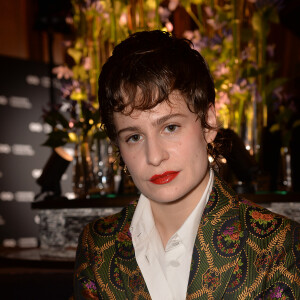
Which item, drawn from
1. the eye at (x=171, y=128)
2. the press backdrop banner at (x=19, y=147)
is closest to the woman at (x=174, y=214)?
the eye at (x=171, y=128)

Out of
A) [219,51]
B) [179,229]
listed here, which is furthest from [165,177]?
[219,51]

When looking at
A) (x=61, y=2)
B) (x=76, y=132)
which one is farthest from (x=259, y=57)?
(x=61, y=2)

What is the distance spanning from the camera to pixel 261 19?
2.34m

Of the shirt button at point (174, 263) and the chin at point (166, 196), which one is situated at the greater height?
the chin at point (166, 196)

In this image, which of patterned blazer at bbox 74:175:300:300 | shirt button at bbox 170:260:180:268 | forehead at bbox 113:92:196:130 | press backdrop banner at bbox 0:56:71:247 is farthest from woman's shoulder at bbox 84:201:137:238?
press backdrop banner at bbox 0:56:71:247

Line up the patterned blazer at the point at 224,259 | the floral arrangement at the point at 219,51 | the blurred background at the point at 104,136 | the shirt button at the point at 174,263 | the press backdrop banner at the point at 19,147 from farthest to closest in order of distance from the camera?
the press backdrop banner at the point at 19,147 < the floral arrangement at the point at 219,51 < the blurred background at the point at 104,136 < the shirt button at the point at 174,263 < the patterned blazer at the point at 224,259

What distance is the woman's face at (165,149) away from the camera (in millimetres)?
1050

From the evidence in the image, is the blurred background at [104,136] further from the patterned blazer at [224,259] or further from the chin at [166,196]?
the chin at [166,196]

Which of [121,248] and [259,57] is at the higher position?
[259,57]

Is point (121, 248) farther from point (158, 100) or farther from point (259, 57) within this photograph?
point (259, 57)

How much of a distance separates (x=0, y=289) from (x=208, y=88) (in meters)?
0.85

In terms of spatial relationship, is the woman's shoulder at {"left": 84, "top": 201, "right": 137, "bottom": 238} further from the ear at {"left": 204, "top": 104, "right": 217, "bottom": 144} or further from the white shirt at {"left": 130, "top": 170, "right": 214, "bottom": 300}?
the ear at {"left": 204, "top": 104, "right": 217, "bottom": 144}

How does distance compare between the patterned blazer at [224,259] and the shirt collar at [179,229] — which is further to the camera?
the shirt collar at [179,229]

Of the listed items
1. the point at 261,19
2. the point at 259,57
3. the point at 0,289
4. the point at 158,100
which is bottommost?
the point at 0,289
